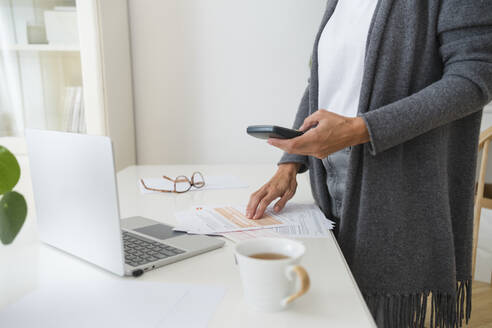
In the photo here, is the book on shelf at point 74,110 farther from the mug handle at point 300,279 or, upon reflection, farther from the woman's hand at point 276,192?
the mug handle at point 300,279

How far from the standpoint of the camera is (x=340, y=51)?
34.6 inches

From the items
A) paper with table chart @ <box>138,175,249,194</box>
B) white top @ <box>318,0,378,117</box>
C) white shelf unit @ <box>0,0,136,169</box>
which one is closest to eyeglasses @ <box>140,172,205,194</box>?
paper with table chart @ <box>138,175,249,194</box>

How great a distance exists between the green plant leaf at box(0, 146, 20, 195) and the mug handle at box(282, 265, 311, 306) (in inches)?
11.7

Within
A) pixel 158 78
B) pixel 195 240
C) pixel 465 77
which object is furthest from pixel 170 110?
pixel 465 77

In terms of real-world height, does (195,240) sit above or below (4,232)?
below

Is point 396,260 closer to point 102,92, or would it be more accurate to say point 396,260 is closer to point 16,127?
point 102,92

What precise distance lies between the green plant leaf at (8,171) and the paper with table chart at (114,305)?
0.18 meters

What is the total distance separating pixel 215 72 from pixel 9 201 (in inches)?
65.7

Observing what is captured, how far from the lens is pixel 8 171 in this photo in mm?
366

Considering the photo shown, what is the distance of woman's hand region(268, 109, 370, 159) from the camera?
0.70 meters

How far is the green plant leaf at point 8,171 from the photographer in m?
0.36

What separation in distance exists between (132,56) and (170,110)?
32 centimetres

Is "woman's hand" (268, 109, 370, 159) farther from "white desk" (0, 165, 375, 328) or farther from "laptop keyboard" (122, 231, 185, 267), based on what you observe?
"laptop keyboard" (122, 231, 185, 267)

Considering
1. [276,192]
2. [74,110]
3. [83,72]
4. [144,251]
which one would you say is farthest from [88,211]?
[74,110]
